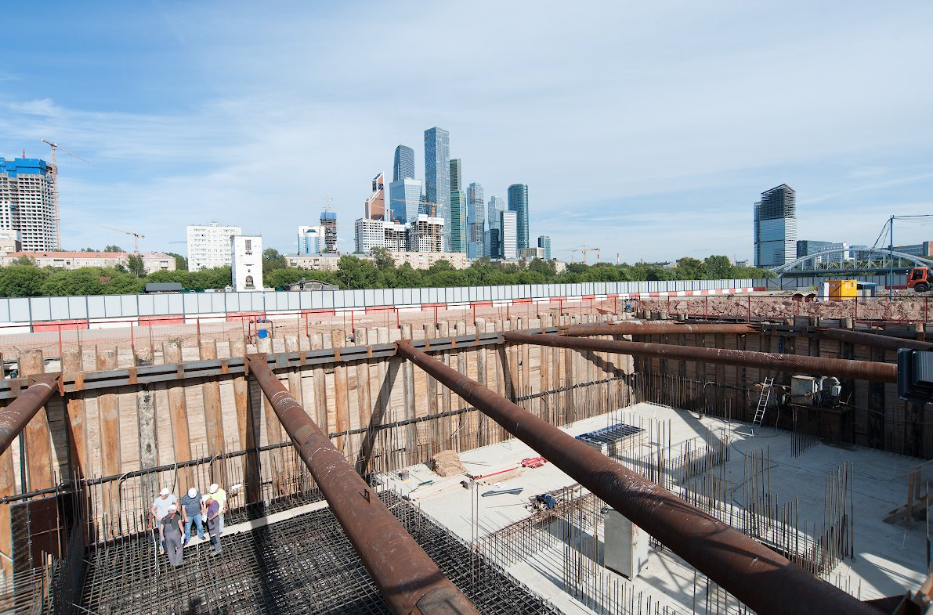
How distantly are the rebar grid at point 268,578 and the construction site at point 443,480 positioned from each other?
0.05 m

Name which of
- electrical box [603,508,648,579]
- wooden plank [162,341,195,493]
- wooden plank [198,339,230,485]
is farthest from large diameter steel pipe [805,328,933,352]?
wooden plank [162,341,195,493]

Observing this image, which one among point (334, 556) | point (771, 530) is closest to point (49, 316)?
point (334, 556)

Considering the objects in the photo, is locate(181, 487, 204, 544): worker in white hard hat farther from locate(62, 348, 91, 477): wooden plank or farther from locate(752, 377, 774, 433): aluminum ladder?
locate(752, 377, 774, 433): aluminum ladder

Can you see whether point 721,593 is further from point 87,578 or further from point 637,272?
point 637,272

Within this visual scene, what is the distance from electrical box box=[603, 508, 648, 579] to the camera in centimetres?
896

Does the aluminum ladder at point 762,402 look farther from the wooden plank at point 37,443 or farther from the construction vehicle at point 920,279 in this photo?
the construction vehicle at point 920,279

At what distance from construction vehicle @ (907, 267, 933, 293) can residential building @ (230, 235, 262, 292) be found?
82.7m

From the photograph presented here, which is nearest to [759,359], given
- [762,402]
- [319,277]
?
[762,402]

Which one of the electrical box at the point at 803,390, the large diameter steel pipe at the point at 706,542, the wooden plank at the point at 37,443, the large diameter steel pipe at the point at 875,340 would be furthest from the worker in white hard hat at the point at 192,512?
the electrical box at the point at 803,390

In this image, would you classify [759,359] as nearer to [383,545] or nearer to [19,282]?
[383,545]

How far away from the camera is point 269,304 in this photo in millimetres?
40594

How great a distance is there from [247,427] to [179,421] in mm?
1413

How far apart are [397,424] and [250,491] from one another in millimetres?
3925

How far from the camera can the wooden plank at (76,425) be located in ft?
32.6
